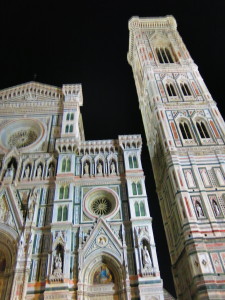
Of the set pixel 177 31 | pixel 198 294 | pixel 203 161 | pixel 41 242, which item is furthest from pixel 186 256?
pixel 177 31

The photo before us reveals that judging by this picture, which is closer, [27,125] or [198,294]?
[198,294]

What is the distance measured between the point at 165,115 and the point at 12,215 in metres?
15.8

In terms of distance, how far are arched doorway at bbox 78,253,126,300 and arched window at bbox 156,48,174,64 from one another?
24.7 m

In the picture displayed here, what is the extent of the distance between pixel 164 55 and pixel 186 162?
18202mm

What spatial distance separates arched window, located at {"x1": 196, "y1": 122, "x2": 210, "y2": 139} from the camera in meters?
23.5

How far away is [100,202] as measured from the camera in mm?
19172

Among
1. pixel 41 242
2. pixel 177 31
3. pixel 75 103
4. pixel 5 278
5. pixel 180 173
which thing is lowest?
pixel 5 278

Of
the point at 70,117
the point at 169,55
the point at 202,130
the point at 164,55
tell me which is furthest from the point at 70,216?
the point at 169,55

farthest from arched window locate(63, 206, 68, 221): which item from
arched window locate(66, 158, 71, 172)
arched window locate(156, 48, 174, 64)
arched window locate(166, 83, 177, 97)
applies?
arched window locate(156, 48, 174, 64)

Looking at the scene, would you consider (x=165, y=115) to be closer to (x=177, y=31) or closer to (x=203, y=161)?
(x=203, y=161)

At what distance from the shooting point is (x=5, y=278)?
1547cm

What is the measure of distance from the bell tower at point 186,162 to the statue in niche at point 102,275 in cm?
513

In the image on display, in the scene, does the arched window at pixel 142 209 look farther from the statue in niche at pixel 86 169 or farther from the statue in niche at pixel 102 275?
the statue in niche at pixel 86 169

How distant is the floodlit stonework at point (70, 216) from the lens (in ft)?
49.0
